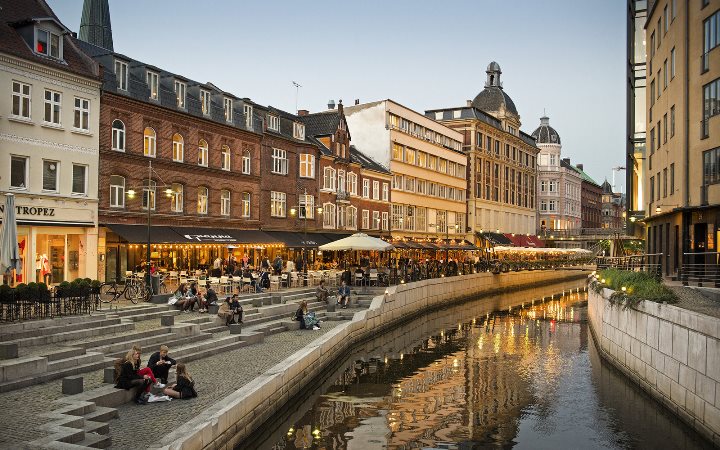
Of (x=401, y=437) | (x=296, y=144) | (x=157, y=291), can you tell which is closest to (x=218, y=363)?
(x=401, y=437)

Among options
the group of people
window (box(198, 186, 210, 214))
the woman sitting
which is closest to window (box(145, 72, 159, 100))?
window (box(198, 186, 210, 214))

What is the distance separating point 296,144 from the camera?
50031 millimetres

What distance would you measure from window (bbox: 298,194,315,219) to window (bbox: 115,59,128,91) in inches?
696

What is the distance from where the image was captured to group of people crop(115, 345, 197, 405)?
1534 centimetres

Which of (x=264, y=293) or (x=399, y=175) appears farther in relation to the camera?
(x=399, y=175)

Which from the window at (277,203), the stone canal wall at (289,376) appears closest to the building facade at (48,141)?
the stone canal wall at (289,376)

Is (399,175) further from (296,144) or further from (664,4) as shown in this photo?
(664,4)

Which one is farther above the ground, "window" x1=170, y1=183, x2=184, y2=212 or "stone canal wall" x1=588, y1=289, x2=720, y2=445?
"window" x1=170, y1=183, x2=184, y2=212

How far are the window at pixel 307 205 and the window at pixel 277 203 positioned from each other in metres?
1.88

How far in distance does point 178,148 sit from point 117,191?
576 centimetres

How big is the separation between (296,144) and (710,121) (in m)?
29.0

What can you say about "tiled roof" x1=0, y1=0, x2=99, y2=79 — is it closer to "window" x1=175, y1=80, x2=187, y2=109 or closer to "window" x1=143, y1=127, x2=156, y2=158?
"window" x1=143, y1=127, x2=156, y2=158

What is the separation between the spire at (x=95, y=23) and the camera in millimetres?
87625

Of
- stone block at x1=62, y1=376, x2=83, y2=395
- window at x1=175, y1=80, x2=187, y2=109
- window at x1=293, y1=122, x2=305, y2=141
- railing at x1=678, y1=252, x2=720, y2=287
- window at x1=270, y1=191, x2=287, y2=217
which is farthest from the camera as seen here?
window at x1=293, y1=122, x2=305, y2=141
